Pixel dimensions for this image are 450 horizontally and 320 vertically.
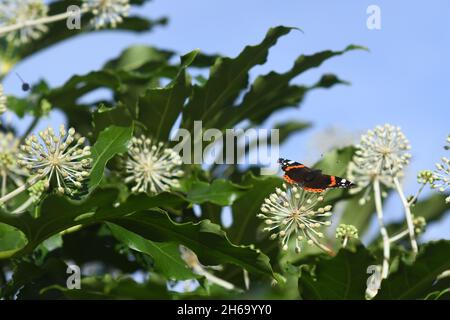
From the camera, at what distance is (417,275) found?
2.86m

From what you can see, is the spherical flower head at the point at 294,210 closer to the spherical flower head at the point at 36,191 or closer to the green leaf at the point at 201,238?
the green leaf at the point at 201,238

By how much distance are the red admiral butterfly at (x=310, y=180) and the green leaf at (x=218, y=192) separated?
520 millimetres

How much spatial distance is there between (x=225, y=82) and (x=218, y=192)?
64cm

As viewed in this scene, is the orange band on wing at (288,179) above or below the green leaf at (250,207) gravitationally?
below

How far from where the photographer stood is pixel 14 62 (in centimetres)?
538

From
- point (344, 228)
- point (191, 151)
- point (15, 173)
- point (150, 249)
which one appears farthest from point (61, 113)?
point (344, 228)

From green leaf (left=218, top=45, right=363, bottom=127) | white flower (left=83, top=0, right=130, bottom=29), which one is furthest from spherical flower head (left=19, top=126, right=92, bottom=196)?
white flower (left=83, top=0, right=130, bottom=29)

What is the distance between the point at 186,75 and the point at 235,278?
1089mm

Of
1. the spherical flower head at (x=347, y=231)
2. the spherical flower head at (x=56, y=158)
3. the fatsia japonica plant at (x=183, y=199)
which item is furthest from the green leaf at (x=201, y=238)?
the spherical flower head at (x=347, y=231)

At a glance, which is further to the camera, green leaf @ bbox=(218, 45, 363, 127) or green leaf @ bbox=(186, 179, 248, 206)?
green leaf @ bbox=(218, 45, 363, 127)

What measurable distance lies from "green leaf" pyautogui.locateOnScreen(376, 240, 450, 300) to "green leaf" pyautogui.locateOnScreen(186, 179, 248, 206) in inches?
34.2

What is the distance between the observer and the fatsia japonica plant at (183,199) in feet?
9.34

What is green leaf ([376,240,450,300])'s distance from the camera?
111 inches

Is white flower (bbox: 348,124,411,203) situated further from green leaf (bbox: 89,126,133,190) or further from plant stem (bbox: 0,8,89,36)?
plant stem (bbox: 0,8,89,36)
